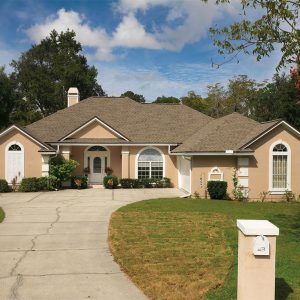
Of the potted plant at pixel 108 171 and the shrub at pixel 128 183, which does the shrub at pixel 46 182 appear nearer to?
the potted plant at pixel 108 171

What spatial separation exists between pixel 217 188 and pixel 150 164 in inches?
304

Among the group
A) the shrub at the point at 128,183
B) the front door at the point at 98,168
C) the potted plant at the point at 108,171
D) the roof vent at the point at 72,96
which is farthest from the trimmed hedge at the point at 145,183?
the roof vent at the point at 72,96

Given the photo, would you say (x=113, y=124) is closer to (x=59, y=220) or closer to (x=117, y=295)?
(x=59, y=220)

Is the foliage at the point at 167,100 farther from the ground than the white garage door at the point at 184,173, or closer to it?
farther from the ground

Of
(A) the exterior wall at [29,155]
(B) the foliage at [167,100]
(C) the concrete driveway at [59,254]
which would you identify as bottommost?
(C) the concrete driveway at [59,254]

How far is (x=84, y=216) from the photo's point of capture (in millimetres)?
16797

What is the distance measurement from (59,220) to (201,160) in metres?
10.4

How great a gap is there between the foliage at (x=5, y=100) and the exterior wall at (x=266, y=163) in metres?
36.4

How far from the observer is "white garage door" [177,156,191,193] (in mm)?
25203

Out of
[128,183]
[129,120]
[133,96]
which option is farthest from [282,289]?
[133,96]

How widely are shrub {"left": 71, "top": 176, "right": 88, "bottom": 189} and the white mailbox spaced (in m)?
22.4

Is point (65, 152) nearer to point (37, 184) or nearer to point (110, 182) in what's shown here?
point (37, 184)

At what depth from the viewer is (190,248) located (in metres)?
11.4

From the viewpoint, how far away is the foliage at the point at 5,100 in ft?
168
